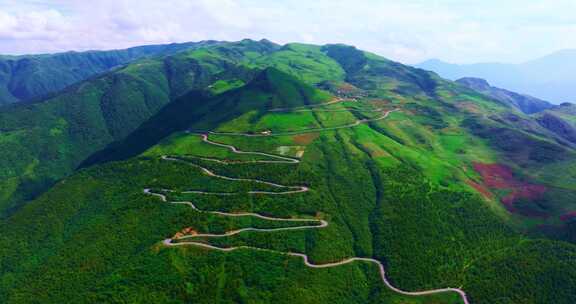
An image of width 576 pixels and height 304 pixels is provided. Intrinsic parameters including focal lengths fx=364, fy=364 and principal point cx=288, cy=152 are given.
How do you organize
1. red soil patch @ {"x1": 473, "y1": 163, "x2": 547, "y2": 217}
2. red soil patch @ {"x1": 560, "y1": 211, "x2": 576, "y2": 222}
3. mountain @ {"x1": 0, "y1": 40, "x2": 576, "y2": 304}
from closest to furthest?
mountain @ {"x1": 0, "y1": 40, "x2": 576, "y2": 304}, red soil patch @ {"x1": 560, "y1": 211, "x2": 576, "y2": 222}, red soil patch @ {"x1": 473, "y1": 163, "x2": 547, "y2": 217}

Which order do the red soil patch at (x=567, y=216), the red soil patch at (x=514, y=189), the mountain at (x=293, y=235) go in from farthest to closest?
the red soil patch at (x=514, y=189) < the red soil patch at (x=567, y=216) < the mountain at (x=293, y=235)

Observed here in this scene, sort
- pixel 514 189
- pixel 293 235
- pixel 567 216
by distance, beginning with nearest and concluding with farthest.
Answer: pixel 293 235 < pixel 567 216 < pixel 514 189

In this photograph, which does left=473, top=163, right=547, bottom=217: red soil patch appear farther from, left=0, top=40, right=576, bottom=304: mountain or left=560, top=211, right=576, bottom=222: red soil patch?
left=560, top=211, right=576, bottom=222: red soil patch

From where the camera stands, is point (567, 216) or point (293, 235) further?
point (567, 216)

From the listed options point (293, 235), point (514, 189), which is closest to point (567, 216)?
point (514, 189)

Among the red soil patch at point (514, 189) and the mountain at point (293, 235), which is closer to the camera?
the mountain at point (293, 235)

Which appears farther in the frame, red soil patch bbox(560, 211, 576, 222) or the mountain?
red soil patch bbox(560, 211, 576, 222)

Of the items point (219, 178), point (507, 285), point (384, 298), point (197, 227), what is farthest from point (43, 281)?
point (507, 285)

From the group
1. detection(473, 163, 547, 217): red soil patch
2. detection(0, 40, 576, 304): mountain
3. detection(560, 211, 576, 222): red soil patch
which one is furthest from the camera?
detection(473, 163, 547, 217): red soil patch

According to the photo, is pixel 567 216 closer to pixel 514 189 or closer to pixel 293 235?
pixel 514 189

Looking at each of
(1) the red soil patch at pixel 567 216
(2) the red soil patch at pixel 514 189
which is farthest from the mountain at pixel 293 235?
(2) the red soil patch at pixel 514 189

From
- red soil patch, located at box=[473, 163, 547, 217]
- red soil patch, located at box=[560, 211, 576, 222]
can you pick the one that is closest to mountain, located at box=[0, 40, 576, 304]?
red soil patch, located at box=[560, 211, 576, 222]

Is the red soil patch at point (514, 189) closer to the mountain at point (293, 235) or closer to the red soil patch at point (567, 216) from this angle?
the mountain at point (293, 235)
